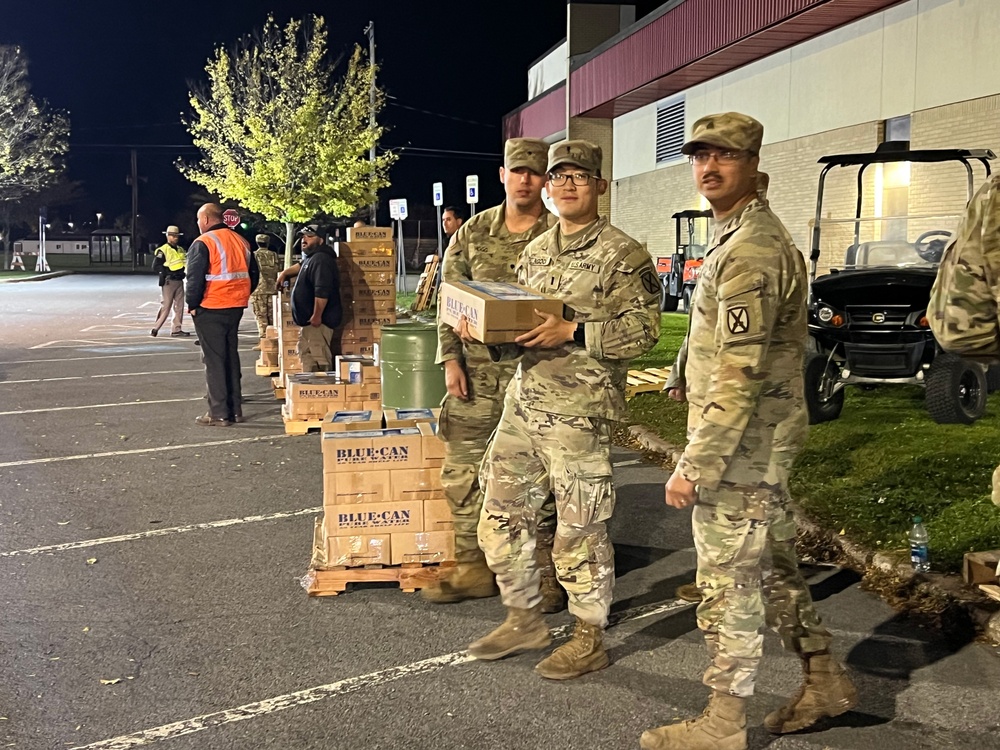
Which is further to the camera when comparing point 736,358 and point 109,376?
point 109,376

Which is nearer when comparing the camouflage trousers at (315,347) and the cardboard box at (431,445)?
the cardboard box at (431,445)

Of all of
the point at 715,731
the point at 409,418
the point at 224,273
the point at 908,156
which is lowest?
the point at 715,731

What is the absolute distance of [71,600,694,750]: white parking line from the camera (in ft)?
11.7

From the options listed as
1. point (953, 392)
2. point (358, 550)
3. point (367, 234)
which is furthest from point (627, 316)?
point (367, 234)

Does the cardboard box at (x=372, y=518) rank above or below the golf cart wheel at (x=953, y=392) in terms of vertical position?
below

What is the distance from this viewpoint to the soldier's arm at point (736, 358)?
121 inches

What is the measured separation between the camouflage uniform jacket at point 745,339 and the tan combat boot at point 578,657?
45.0 inches

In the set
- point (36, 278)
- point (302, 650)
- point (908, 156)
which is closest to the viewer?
point (302, 650)

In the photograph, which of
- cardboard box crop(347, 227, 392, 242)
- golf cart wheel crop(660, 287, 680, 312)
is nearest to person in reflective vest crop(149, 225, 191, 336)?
cardboard box crop(347, 227, 392, 242)

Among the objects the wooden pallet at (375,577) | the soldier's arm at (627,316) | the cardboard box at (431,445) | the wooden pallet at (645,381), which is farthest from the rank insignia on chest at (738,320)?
the wooden pallet at (645,381)

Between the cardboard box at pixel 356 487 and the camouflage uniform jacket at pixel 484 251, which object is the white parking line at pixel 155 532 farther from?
the camouflage uniform jacket at pixel 484 251

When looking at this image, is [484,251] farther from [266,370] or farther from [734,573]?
[266,370]

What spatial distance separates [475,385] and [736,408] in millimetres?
1956

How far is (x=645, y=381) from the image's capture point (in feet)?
35.2
